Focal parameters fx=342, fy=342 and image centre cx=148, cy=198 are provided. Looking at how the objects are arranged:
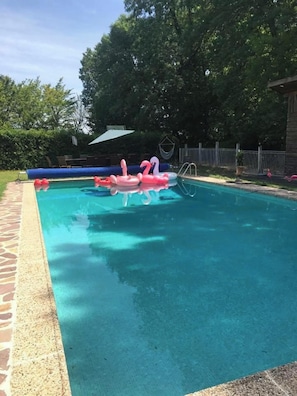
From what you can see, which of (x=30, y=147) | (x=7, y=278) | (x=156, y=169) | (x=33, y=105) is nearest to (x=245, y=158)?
(x=156, y=169)

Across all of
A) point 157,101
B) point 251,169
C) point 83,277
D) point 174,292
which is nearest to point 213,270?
point 174,292

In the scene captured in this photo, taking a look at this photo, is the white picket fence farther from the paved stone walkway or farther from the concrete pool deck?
the concrete pool deck

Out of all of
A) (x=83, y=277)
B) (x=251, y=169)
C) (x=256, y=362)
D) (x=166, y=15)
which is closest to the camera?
(x=256, y=362)

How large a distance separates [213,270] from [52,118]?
3073cm

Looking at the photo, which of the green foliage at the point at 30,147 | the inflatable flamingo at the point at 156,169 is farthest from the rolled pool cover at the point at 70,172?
the green foliage at the point at 30,147

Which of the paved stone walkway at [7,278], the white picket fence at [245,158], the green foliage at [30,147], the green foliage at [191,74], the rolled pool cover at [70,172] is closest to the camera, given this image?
the paved stone walkway at [7,278]

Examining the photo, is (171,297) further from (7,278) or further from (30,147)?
(30,147)

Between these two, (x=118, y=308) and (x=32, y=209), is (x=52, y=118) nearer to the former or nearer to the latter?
(x=32, y=209)

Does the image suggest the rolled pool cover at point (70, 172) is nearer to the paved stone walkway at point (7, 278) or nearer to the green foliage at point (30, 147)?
the green foliage at point (30, 147)

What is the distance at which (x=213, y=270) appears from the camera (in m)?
4.94

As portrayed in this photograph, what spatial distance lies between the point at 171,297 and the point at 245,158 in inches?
526

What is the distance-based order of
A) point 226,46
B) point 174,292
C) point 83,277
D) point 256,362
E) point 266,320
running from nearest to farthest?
point 256,362 → point 266,320 → point 174,292 → point 83,277 → point 226,46

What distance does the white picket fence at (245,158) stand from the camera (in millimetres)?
14711

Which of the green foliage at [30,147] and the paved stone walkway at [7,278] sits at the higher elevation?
the green foliage at [30,147]
